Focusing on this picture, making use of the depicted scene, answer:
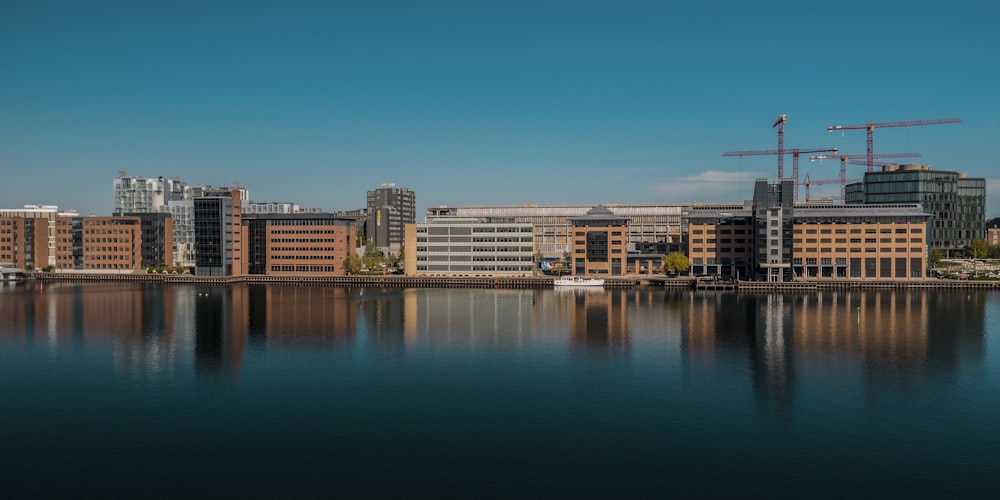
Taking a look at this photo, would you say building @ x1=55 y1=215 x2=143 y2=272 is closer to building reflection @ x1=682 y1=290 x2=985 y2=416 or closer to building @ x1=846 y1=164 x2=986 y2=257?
building reflection @ x1=682 y1=290 x2=985 y2=416

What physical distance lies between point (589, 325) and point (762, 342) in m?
17.8

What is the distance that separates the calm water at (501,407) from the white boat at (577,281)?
43.1 metres

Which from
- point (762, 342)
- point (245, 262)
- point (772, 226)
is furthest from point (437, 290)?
point (762, 342)

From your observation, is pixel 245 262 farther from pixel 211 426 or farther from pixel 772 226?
pixel 211 426

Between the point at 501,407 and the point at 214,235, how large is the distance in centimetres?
10765

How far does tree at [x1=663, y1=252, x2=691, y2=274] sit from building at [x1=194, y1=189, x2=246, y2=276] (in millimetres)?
81903

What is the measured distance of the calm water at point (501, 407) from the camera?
31.0 meters

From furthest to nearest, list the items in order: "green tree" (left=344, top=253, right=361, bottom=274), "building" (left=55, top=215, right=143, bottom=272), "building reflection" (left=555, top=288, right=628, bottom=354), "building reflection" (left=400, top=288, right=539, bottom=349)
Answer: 1. "building" (left=55, top=215, right=143, bottom=272)
2. "green tree" (left=344, top=253, right=361, bottom=274)
3. "building reflection" (left=400, top=288, right=539, bottom=349)
4. "building reflection" (left=555, top=288, right=628, bottom=354)

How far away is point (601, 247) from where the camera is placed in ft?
423

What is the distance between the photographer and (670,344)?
62.0m

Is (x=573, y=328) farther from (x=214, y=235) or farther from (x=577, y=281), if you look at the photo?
(x=214, y=235)

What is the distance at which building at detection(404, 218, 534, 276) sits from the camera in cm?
13412

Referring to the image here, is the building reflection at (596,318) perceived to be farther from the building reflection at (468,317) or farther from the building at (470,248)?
the building at (470,248)

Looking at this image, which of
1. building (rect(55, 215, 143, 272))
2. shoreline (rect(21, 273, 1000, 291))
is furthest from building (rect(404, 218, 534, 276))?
building (rect(55, 215, 143, 272))
